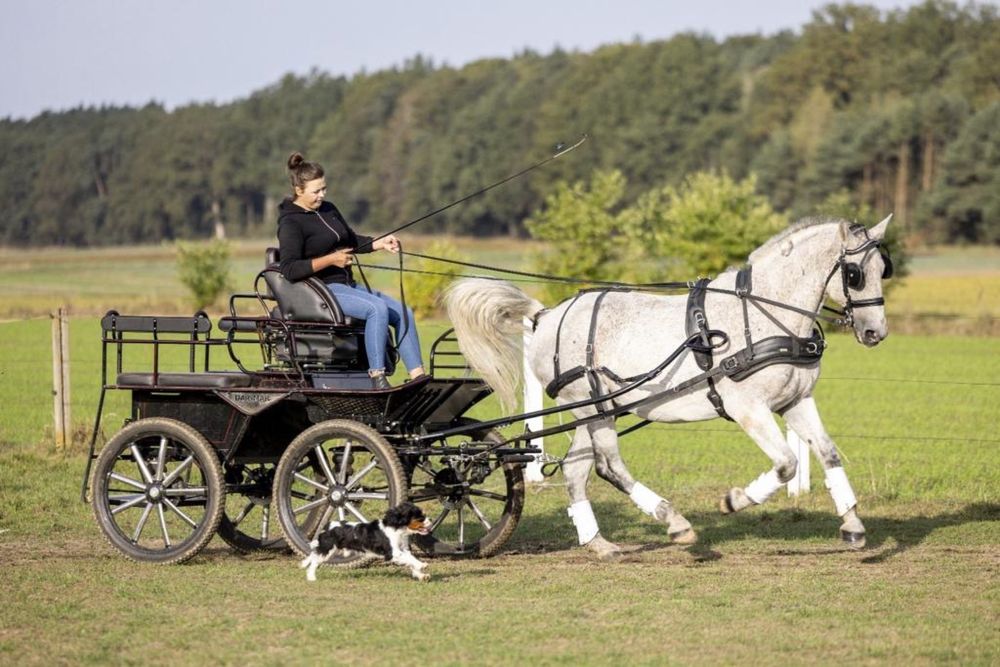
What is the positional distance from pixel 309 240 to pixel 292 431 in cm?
122

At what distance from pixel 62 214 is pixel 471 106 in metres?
32.0

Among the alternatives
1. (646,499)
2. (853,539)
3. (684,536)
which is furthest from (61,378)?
(853,539)

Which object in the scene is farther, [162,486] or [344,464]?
[162,486]

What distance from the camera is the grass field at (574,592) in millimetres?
6633

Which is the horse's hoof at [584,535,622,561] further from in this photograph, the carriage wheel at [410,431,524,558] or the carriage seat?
the carriage seat

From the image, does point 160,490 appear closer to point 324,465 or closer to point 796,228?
point 324,465

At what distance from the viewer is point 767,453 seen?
28.6 feet

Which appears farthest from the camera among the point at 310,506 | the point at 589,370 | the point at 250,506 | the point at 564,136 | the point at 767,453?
the point at 564,136

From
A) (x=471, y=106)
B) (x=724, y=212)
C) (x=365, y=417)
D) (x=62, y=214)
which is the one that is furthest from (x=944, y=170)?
(x=365, y=417)

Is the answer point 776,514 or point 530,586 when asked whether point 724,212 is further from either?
point 530,586

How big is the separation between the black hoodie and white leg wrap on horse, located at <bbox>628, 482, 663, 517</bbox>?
86.5 inches

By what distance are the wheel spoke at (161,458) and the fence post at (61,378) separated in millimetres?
5268

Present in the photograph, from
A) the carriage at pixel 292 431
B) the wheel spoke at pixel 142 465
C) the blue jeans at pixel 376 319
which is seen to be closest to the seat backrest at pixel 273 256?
the carriage at pixel 292 431

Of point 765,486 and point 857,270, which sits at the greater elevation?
point 857,270
